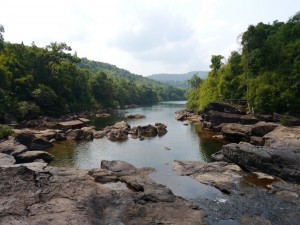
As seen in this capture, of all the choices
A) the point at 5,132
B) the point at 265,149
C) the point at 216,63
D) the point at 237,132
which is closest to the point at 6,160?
the point at 5,132

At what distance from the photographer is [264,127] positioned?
1873 inches

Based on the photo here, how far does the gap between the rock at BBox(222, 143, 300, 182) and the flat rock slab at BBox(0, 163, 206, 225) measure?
1319 centimetres

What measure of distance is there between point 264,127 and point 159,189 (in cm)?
2793

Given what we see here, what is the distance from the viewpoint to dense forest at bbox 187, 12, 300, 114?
5847 centimetres

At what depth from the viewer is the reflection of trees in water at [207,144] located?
44.2 meters

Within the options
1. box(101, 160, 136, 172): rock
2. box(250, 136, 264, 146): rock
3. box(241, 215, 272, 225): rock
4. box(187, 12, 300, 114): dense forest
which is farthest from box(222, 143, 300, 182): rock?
box(187, 12, 300, 114): dense forest

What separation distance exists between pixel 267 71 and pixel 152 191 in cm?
4899

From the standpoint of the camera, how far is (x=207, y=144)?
5103 cm

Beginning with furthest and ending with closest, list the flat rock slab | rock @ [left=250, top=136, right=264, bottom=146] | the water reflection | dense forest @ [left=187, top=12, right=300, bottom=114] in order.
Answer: dense forest @ [left=187, top=12, right=300, bottom=114] < rock @ [left=250, top=136, right=264, bottom=146] < the water reflection < the flat rock slab

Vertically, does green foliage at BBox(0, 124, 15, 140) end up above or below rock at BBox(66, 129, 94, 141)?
above

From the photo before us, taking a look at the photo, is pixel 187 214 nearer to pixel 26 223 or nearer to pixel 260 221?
pixel 260 221

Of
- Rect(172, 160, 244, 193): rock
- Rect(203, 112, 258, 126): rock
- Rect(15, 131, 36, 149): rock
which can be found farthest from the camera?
Rect(203, 112, 258, 126): rock

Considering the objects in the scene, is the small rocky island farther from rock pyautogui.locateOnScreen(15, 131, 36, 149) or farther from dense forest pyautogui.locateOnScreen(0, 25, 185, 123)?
dense forest pyautogui.locateOnScreen(0, 25, 185, 123)

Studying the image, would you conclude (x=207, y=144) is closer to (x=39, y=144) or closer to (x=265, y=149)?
(x=265, y=149)
